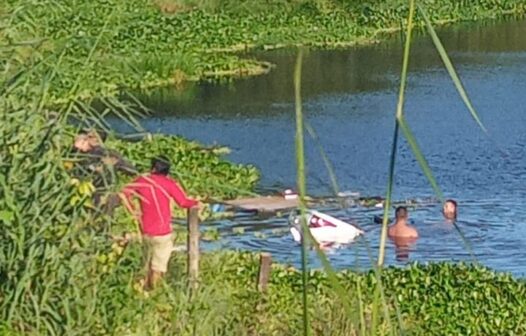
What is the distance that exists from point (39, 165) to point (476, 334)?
16.3 ft

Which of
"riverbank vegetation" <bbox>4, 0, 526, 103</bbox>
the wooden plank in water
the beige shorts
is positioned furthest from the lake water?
the beige shorts

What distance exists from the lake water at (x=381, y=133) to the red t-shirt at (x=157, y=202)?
4.59 feet

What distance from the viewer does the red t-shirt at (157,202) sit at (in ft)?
23.7

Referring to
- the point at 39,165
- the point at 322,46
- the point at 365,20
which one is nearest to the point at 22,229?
the point at 39,165

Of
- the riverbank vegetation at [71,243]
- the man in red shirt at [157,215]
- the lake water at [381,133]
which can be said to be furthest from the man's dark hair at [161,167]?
the lake water at [381,133]

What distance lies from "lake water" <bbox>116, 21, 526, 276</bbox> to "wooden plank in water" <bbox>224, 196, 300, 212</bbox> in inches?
12.3

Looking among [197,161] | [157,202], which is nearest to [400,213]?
[197,161]

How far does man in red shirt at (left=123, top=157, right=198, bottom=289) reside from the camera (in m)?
7.25

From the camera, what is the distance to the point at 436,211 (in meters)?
15.5

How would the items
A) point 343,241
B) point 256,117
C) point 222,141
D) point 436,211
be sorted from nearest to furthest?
point 343,241
point 436,211
point 222,141
point 256,117

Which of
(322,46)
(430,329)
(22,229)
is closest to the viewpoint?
(22,229)

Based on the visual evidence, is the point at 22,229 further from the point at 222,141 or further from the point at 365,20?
the point at 365,20

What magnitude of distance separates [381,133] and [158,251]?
1380cm

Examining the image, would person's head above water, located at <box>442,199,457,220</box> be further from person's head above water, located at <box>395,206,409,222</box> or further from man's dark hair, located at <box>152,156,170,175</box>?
man's dark hair, located at <box>152,156,170,175</box>
